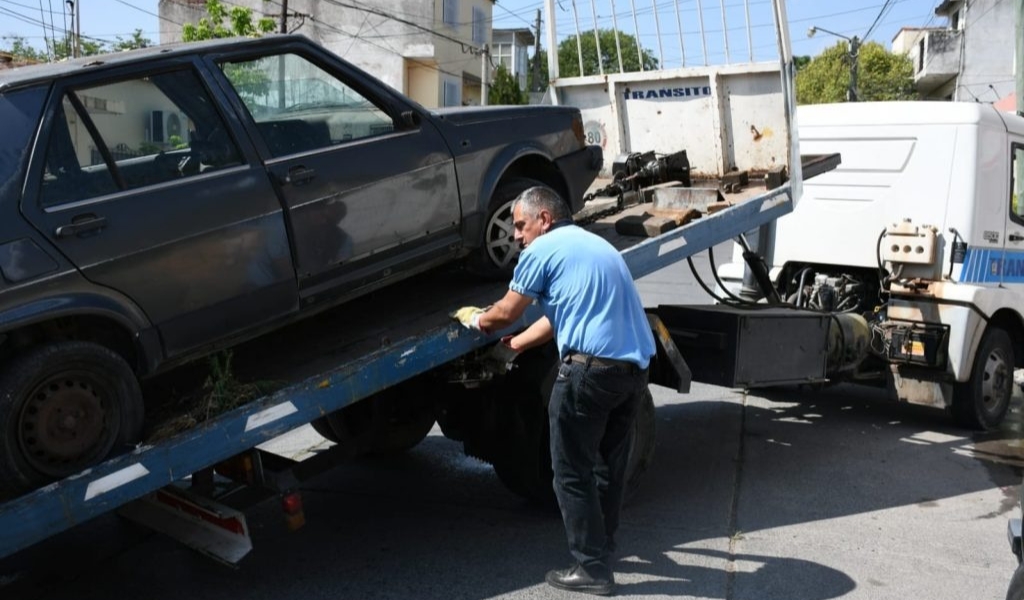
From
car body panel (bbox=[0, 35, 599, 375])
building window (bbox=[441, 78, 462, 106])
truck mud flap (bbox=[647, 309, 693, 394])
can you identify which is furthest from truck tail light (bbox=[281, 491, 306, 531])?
building window (bbox=[441, 78, 462, 106])

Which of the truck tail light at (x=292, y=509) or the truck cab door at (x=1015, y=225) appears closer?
the truck tail light at (x=292, y=509)

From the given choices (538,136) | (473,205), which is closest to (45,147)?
(473,205)

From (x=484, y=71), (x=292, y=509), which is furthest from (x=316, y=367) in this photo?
(x=484, y=71)

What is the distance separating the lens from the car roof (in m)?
3.93

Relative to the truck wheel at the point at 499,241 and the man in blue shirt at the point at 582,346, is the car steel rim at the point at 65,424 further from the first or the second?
the truck wheel at the point at 499,241

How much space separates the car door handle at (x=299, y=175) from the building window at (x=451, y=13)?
1334 inches

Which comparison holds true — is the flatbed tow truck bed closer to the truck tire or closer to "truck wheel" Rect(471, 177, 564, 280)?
"truck wheel" Rect(471, 177, 564, 280)

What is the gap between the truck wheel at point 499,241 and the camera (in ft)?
18.2

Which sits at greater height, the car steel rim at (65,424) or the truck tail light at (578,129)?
the truck tail light at (578,129)

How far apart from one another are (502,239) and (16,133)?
2.59 metres

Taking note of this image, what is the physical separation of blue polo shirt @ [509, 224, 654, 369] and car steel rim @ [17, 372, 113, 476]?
181cm

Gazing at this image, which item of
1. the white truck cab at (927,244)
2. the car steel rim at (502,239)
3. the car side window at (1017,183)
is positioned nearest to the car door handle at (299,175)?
the car steel rim at (502,239)

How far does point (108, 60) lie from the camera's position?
4246 millimetres

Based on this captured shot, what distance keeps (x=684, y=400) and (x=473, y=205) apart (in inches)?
154
